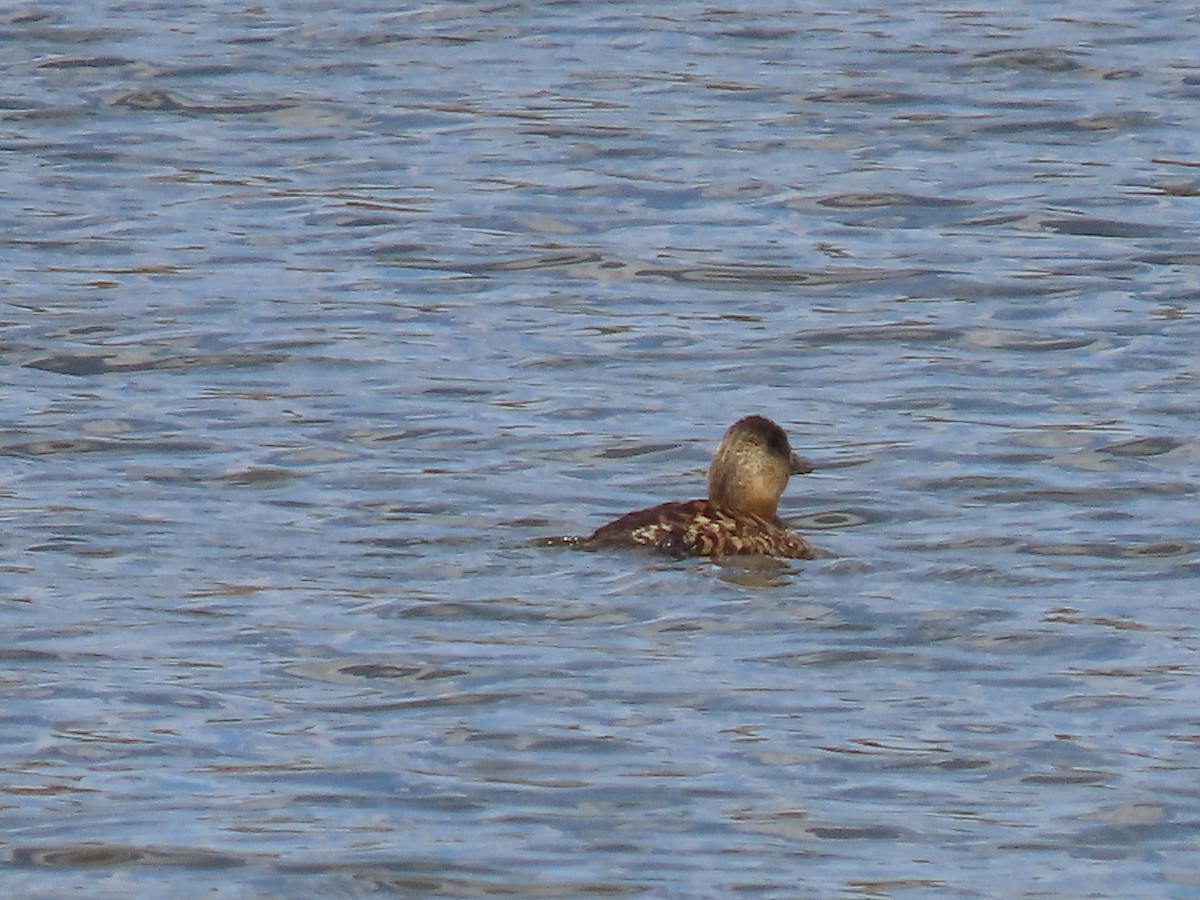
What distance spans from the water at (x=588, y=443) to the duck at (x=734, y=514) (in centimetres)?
10

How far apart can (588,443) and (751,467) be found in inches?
42.3

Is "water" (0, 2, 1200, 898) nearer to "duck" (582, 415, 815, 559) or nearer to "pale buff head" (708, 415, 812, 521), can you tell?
"duck" (582, 415, 815, 559)

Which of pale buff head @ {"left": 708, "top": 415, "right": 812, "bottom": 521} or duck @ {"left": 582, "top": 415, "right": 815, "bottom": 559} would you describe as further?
pale buff head @ {"left": 708, "top": 415, "right": 812, "bottom": 521}

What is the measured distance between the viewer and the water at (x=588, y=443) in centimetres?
735

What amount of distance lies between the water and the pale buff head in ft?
0.86

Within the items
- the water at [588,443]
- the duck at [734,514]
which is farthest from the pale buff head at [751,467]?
the water at [588,443]

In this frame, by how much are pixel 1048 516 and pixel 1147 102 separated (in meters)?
7.24

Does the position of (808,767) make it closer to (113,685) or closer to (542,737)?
(542,737)

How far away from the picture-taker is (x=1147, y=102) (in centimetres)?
1716

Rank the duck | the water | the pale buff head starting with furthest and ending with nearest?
the pale buff head → the duck → the water

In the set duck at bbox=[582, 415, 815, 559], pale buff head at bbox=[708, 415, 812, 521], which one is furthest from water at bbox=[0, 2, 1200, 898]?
pale buff head at bbox=[708, 415, 812, 521]

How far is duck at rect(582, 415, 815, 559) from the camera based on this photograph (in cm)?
960

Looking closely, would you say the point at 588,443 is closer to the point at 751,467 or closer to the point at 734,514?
the point at 751,467

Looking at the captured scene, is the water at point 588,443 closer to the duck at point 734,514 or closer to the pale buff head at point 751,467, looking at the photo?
the duck at point 734,514
